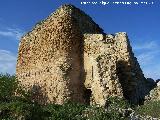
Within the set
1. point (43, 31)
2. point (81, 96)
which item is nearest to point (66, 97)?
point (81, 96)

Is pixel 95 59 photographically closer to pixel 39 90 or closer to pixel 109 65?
pixel 109 65

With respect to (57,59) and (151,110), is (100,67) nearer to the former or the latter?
(57,59)

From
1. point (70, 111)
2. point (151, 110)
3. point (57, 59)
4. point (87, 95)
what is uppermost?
point (57, 59)

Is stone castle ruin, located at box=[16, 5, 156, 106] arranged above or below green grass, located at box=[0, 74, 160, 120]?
above

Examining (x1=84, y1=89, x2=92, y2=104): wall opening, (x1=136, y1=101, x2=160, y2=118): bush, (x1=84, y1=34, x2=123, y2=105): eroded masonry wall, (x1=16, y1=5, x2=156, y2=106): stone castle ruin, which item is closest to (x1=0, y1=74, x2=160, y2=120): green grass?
(x1=136, y1=101, x2=160, y2=118): bush

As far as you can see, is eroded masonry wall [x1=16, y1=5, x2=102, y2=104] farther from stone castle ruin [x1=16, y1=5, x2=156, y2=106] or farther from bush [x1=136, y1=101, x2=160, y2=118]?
bush [x1=136, y1=101, x2=160, y2=118]

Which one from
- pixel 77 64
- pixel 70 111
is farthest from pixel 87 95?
pixel 70 111

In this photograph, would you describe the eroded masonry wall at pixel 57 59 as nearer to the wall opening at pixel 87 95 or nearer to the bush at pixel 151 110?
the wall opening at pixel 87 95

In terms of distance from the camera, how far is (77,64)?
32750 mm

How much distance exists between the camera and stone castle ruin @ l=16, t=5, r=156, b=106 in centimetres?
3147

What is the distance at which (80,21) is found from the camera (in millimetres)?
33938

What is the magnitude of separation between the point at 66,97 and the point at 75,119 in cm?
490

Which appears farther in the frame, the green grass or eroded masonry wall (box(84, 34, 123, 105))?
eroded masonry wall (box(84, 34, 123, 105))

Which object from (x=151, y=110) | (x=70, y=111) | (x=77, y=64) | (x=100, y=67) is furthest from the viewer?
(x=77, y=64)
